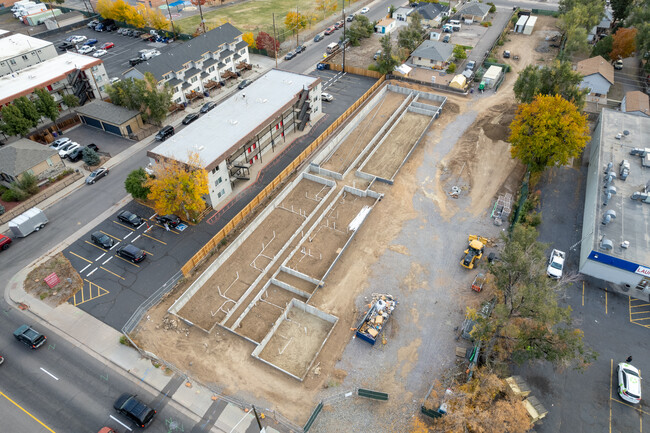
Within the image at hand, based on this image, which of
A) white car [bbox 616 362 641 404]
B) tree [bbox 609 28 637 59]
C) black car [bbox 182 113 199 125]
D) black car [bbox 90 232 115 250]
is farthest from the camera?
tree [bbox 609 28 637 59]

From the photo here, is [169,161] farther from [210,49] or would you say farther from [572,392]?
[572,392]

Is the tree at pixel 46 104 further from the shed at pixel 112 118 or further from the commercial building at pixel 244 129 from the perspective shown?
the commercial building at pixel 244 129

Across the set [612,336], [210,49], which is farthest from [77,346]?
[210,49]

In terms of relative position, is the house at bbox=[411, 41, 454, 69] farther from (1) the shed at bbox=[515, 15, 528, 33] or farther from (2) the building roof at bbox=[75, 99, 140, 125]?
(2) the building roof at bbox=[75, 99, 140, 125]

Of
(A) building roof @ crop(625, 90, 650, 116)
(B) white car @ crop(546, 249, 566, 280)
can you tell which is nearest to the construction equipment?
(B) white car @ crop(546, 249, 566, 280)

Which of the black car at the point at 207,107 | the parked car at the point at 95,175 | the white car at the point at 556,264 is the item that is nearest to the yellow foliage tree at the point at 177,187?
the parked car at the point at 95,175

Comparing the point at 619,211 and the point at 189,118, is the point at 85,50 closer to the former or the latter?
the point at 189,118
